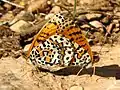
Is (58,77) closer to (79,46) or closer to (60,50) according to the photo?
(60,50)

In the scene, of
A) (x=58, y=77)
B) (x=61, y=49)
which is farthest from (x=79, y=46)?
(x=58, y=77)

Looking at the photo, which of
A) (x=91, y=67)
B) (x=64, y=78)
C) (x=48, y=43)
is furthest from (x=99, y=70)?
(x=48, y=43)

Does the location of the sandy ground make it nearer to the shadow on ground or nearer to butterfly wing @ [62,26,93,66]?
the shadow on ground

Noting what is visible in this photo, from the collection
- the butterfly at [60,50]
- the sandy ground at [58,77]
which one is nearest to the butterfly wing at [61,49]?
the butterfly at [60,50]

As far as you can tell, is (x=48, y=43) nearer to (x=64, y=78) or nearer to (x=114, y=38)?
(x=64, y=78)

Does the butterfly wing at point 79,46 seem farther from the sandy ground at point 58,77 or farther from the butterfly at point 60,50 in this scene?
the sandy ground at point 58,77
